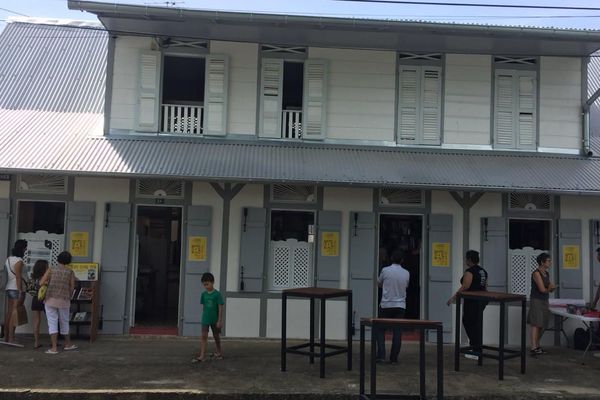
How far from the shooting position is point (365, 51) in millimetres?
10203

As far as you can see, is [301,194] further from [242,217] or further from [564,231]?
[564,231]

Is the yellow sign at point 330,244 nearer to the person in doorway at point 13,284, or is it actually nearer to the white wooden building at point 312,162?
the white wooden building at point 312,162

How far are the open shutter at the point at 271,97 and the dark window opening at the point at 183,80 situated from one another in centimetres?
→ 124

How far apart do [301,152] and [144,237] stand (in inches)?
145

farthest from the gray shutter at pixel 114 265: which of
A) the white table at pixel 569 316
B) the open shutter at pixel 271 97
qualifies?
the white table at pixel 569 316

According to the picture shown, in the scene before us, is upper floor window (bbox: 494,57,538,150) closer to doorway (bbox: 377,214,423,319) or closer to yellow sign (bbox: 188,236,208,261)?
doorway (bbox: 377,214,423,319)

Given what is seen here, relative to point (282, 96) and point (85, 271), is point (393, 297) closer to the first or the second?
point (282, 96)

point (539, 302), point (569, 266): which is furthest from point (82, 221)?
point (569, 266)

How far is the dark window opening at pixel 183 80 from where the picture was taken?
10328mm

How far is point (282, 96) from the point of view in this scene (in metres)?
10.2

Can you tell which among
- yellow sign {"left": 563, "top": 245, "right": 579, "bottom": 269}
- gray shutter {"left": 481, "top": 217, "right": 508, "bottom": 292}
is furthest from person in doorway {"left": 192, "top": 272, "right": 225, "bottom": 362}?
yellow sign {"left": 563, "top": 245, "right": 579, "bottom": 269}

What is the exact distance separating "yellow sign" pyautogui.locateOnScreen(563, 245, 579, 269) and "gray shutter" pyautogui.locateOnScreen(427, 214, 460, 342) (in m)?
2.02

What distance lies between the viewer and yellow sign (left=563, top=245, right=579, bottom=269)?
380 inches

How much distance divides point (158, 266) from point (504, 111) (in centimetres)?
756
